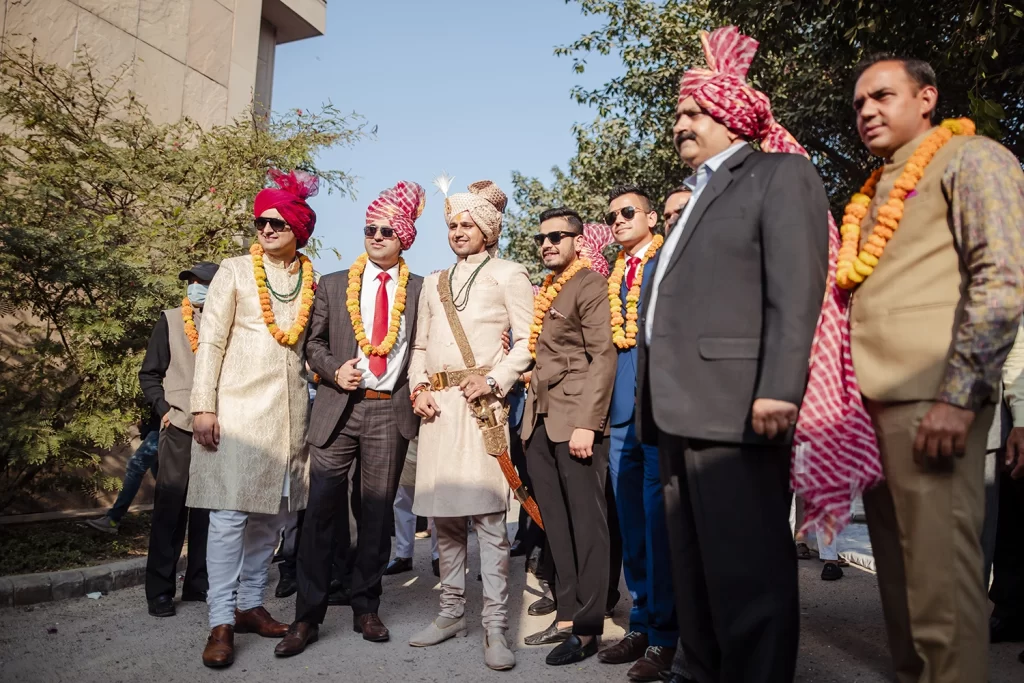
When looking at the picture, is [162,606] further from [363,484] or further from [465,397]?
[465,397]

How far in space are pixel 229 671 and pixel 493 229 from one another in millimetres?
2872

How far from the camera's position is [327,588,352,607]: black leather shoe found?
18.7 feet

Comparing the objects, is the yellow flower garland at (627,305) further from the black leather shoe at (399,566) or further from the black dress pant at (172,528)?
the black leather shoe at (399,566)

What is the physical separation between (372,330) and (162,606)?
2347 millimetres

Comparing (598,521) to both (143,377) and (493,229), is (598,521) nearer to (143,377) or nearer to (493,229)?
(493,229)

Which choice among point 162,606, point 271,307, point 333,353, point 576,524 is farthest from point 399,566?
point 271,307

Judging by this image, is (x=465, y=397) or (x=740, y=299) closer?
(x=740, y=299)

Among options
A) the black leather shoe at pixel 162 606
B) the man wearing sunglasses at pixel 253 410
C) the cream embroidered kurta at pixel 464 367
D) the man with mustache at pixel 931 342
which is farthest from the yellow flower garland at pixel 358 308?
the man with mustache at pixel 931 342

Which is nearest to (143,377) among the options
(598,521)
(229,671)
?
(229,671)

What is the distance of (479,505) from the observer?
4.66 meters

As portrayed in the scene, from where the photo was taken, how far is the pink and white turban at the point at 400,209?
5191 millimetres

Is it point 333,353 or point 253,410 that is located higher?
point 333,353

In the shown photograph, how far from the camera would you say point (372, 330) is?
16.7ft

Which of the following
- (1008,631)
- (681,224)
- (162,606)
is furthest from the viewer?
(162,606)
